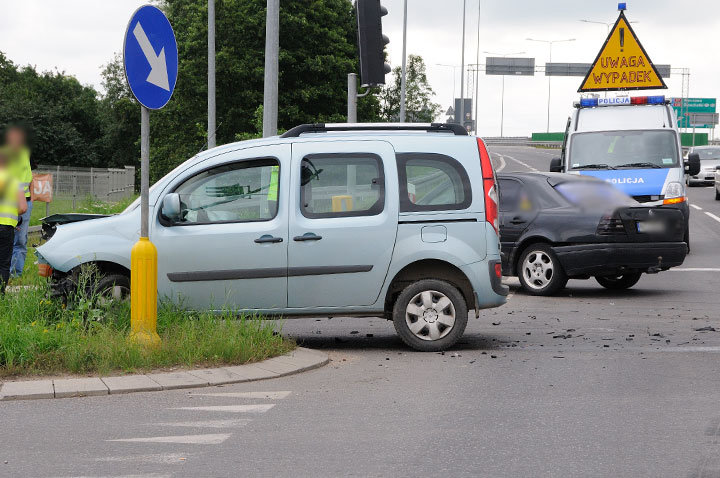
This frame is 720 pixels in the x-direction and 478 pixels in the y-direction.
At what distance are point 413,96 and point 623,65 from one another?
49243 mm

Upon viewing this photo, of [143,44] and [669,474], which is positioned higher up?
[143,44]

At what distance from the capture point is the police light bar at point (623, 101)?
64.3ft

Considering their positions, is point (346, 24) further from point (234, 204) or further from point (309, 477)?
point (309, 477)

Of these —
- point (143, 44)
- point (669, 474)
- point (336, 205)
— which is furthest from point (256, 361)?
point (669, 474)

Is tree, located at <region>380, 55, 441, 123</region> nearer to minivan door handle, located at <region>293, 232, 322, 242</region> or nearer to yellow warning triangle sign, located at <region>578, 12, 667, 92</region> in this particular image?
yellow warning triangle sign, located at <region>578, 12, 667, 92</region>

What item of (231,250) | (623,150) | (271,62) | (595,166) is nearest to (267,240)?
(231,250)

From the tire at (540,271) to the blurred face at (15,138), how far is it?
6.43 meters

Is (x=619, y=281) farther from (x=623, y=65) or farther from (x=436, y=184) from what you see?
(x=623, y=65)

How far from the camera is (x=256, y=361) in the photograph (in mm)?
8594

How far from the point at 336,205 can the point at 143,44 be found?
204 cm

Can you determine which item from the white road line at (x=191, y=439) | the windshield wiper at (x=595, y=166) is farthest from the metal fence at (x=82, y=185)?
the white road line at (x=191, y=439)

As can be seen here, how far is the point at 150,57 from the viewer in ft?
28.8

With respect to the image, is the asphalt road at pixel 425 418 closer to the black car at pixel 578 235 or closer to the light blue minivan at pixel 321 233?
the light blue minivan at pixel 321 233

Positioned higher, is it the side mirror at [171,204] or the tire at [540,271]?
the side mirror at [171,204]
